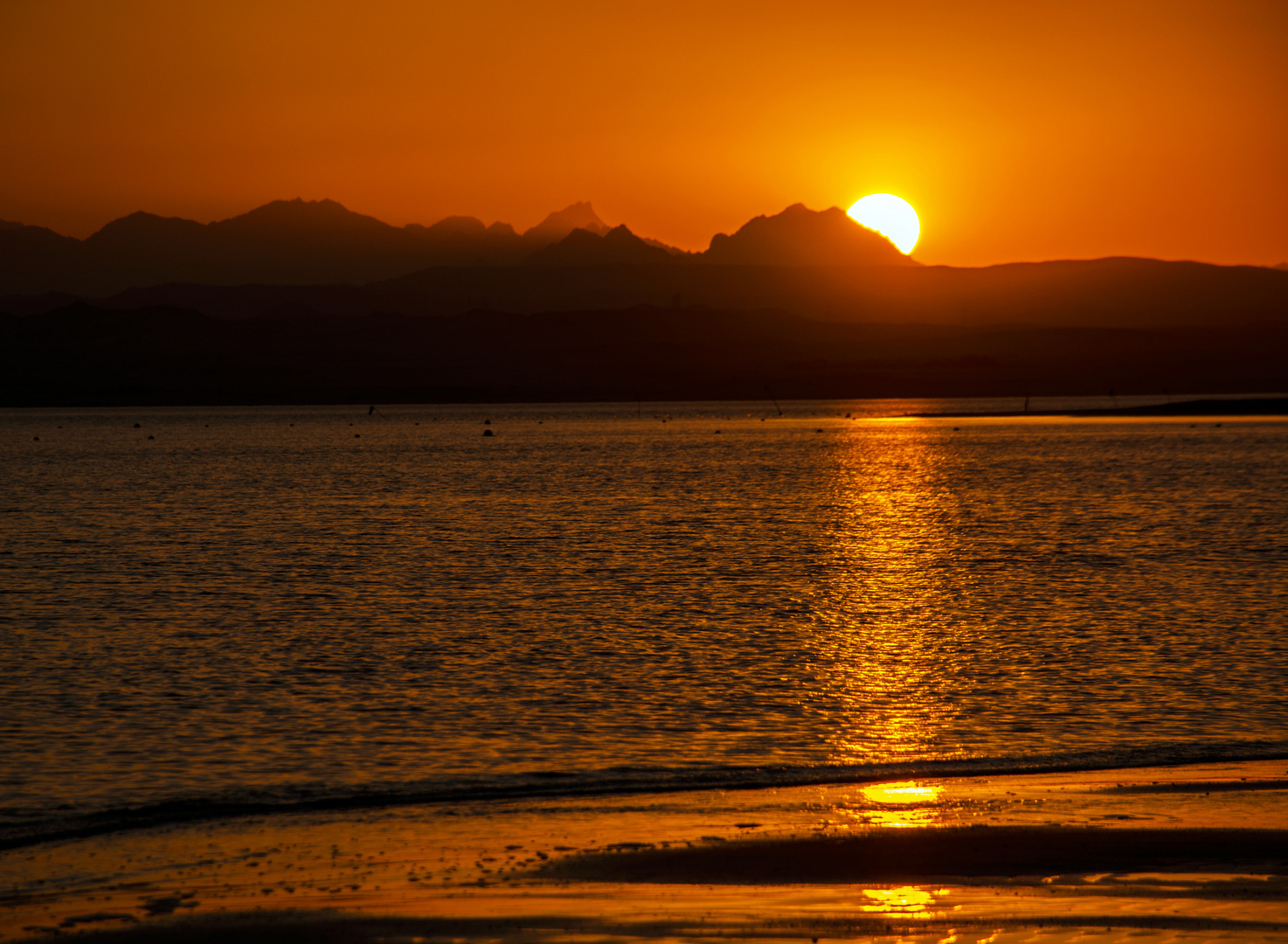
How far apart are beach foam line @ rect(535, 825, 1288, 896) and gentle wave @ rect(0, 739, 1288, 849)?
2643mm

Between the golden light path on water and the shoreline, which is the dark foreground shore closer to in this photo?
the shoreline

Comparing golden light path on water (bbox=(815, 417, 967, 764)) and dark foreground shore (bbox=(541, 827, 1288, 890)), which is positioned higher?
dark foreground shore (bbox=(541, 827, 1288, 890))

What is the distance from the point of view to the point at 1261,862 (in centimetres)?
1070

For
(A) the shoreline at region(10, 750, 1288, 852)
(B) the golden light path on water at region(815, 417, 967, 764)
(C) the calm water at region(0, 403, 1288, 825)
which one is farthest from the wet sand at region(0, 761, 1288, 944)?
(B) the golden light path on water at region(815, 417, 967, 764)

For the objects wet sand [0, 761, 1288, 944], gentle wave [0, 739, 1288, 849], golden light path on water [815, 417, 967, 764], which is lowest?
golden light path on water [815, 417, 967, 764]

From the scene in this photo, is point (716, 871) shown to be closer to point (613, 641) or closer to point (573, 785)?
point (573, 785)

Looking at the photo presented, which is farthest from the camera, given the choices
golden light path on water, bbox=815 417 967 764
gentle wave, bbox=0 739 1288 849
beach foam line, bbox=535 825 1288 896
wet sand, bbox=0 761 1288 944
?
golden light path on water, bbox=815 417 967 764

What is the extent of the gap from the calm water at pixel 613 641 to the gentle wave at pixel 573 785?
92 mm

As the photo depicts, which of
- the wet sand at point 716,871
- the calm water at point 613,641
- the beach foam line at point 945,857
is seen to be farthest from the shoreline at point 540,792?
the beach foam line at point 945,857

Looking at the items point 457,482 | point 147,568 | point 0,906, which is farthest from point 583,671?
point 457,482

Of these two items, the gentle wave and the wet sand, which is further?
the gentle wave

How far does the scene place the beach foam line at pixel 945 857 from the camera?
10.6 meters

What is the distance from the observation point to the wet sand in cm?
941

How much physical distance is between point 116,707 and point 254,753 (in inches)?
150
